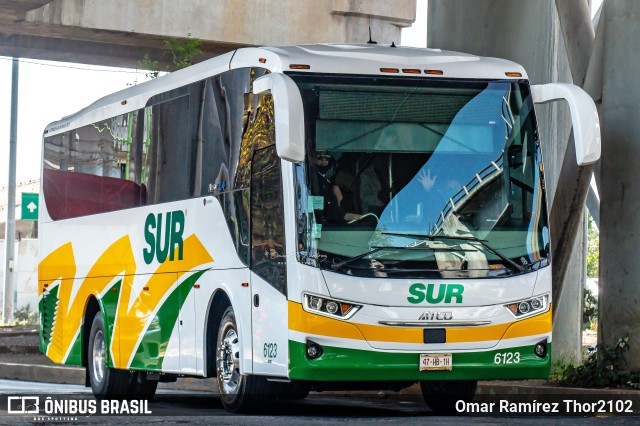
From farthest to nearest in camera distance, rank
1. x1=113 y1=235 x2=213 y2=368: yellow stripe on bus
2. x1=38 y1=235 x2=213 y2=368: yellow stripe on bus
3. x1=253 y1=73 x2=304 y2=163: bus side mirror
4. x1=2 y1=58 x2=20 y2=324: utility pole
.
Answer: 1. x1=2 y1=58 x2=20 y2=324: utility pole
2. x1=38 y1=235 x2=213 y2=368: yellow stripe on bus
3. x1=113 y1=235 x2=213 y2=368: yellow stripe on bus
4. x1=253 y1=73 x2=304 y2=163: bus side mirror

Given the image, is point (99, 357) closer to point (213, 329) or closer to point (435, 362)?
point (213, 329)

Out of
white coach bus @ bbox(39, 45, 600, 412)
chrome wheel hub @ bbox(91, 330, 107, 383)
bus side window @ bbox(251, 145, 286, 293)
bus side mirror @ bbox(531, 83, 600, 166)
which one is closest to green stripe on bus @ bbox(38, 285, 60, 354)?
chrome wheel hub @ bbox(91, 330, 107, 383)

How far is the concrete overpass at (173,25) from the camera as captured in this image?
3184 cm

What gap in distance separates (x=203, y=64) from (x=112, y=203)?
2910 mm

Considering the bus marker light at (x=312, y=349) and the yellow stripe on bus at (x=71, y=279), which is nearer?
the bus marker light at (x=312, y=349)

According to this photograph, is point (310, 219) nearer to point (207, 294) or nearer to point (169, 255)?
point (207, 294)

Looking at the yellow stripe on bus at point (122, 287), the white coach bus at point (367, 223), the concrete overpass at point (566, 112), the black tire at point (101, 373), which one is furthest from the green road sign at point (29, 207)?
the white coach bus at point (367, 223)

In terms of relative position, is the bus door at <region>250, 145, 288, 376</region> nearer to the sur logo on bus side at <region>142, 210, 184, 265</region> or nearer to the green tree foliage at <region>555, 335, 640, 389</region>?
the sur logo on bus side at <region>142, 210, 184, 265</region>

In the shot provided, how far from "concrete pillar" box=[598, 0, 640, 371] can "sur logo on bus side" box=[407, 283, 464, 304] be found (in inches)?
138

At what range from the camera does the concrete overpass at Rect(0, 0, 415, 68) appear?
31844 mm

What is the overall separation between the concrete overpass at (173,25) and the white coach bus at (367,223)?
17.7 m

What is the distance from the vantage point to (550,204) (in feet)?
63.2

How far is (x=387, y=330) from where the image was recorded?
12.6 meters

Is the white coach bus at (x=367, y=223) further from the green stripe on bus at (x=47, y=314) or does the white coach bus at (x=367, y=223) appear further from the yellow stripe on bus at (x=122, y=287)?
the green stripe on bus at (x=47, y=314)
